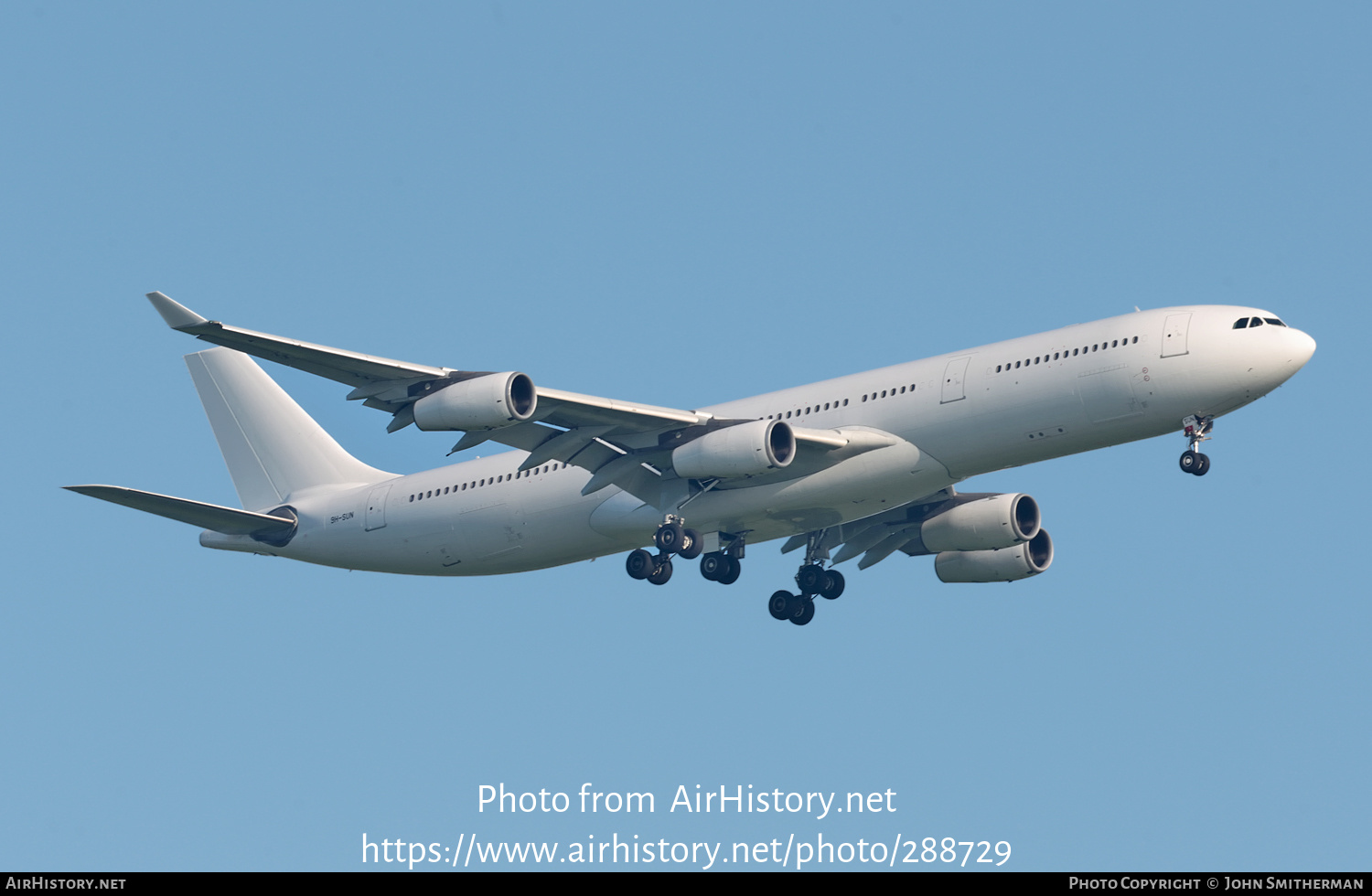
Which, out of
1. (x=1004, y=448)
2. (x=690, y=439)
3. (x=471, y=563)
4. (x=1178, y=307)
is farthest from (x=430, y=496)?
(x=1178, y=307)

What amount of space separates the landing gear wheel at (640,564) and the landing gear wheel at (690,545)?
51.7 inches

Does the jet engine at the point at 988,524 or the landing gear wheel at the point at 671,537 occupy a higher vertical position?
the jet engine at the point at 988,524

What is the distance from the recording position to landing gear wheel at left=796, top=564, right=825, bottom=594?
176 ft

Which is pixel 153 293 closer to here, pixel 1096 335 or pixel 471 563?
pixel 471 563

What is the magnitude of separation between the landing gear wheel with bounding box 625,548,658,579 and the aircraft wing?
1614 mm

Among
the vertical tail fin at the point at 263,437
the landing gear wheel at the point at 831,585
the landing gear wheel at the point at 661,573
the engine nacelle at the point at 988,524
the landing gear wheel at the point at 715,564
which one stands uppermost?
the vertical tail fin at the point at 263,437

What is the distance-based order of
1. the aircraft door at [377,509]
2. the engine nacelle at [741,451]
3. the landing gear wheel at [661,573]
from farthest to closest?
1. the aircraft door at [377,509]
2. the landing gear wheel at [661,573]
3. the engine nacelle at [741,451]

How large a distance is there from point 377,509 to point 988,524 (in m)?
17.9

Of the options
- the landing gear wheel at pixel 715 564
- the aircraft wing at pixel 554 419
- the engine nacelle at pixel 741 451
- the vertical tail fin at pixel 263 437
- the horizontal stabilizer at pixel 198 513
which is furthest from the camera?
the vertical tail fin at pixel 263 437

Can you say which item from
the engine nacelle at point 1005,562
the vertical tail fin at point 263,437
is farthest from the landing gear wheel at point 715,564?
the vertical tail fin at point 263,437

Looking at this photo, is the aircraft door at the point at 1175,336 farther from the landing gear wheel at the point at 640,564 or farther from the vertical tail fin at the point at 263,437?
the vertical tail fin at the point at 263,437

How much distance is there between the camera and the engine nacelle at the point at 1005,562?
5259 centimetres

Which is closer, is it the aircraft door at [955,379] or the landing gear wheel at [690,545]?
the aircraft door at [955,379]

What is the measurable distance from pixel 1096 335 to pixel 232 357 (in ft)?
95.2
